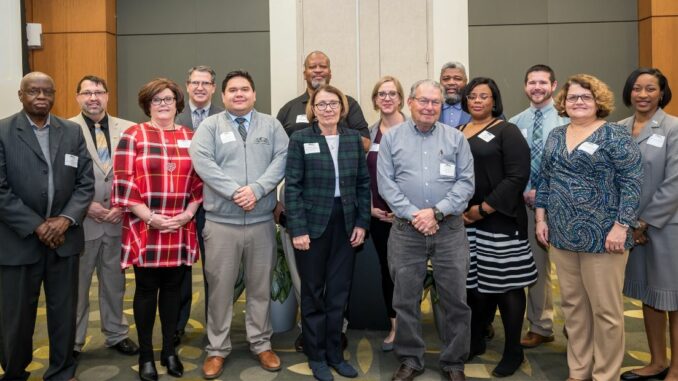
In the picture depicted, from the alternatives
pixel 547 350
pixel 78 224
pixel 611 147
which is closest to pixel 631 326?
pixel 547 350

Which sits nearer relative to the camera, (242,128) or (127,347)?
(242,128)

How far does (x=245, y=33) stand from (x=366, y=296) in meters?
4.52

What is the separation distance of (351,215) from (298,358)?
→ 3.33ft

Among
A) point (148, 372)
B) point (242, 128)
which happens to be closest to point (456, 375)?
point (148, 372)

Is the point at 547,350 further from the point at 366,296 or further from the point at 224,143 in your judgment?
the point at 224,143

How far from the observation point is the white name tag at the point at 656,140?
273 centimetres

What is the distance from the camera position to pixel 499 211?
2.86 m

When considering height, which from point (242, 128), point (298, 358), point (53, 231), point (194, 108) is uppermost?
point (194, 108)

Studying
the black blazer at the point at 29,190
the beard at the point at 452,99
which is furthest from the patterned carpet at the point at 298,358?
the beard at the point at 452,99

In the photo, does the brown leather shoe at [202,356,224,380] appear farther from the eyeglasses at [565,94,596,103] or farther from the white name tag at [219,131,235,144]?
the eyeglasses at [565,94,596,103]

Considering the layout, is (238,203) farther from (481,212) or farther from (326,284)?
(481,212)

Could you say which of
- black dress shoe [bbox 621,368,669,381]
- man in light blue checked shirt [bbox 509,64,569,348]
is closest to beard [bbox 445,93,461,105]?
man in light blue checked shirt [bbox 509,64,569,348]

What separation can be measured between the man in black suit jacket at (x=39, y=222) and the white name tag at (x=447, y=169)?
6.18ft

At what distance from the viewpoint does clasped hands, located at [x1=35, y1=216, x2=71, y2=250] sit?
8.70 ft
